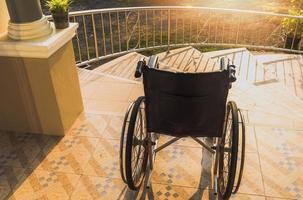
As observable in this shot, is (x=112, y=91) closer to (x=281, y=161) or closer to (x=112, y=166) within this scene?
(x=112, y=166)

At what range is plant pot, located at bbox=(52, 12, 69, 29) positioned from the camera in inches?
103

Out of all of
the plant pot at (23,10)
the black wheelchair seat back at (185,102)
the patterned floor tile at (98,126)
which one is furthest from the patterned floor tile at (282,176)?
the plant pot at (23,10)

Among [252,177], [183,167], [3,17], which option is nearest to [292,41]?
[252,177]

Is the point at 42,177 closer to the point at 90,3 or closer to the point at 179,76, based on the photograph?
the point at 179,76

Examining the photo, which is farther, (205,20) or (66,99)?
(205,20)

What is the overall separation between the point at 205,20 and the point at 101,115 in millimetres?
5921

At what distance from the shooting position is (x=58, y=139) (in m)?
2.80

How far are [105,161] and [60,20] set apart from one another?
3.94ft

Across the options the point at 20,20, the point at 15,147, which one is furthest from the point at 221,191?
the point at 20,20

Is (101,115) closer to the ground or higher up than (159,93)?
closer to the ground

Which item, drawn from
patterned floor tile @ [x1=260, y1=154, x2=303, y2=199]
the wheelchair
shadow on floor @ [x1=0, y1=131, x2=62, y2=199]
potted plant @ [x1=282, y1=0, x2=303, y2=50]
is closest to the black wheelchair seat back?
the wheelchair

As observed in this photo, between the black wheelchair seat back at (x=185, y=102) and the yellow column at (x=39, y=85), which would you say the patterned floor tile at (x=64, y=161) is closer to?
the yellow column at (x=39, y=85)

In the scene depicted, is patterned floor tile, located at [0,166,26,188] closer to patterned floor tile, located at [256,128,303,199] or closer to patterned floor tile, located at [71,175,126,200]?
patterned floor tile, located at [71,175,126,200]

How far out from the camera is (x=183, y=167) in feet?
8.15
